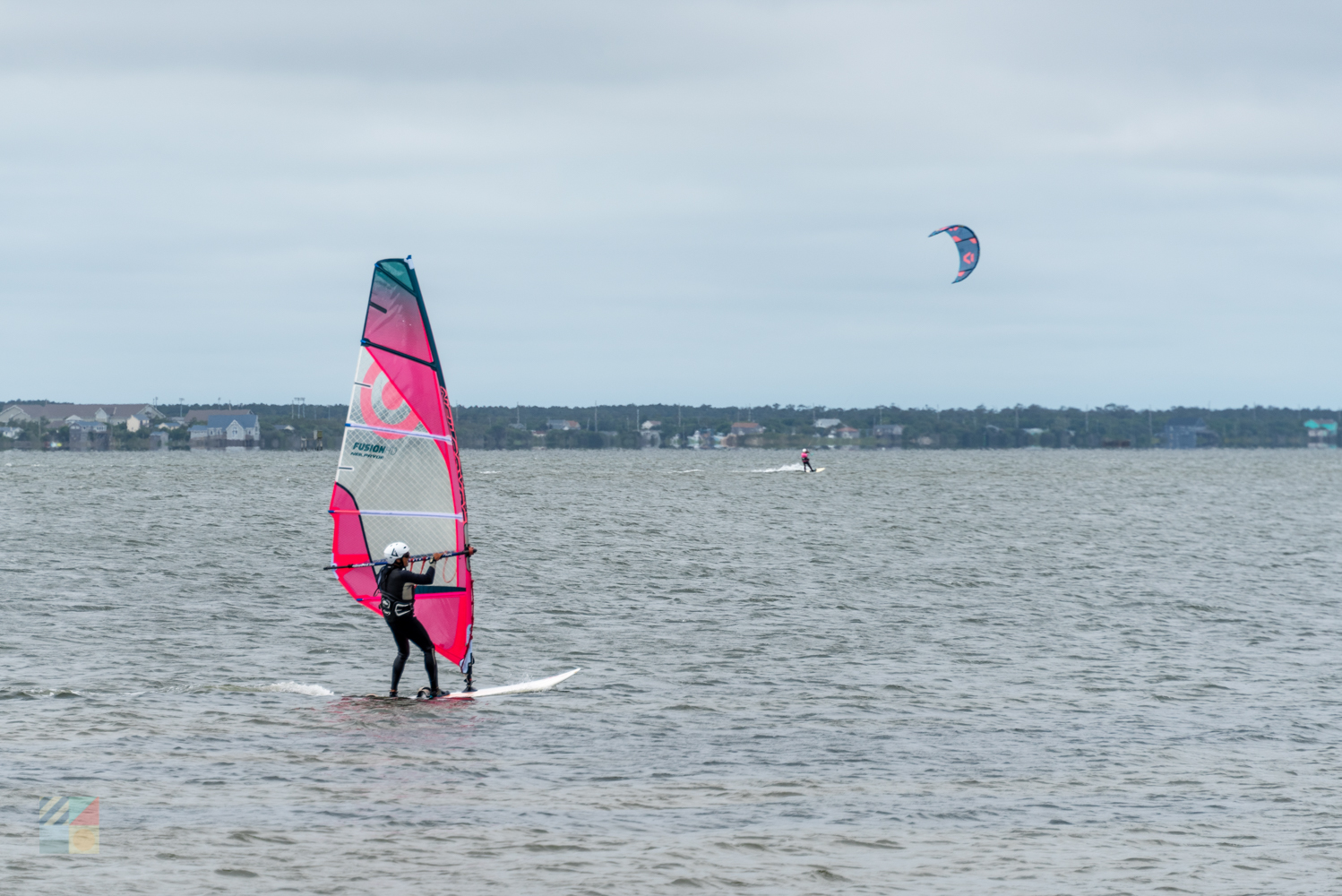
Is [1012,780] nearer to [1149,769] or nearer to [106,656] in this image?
[1149,769]

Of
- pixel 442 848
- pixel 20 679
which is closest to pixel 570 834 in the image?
pixel 442 848

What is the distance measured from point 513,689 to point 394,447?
3.46m

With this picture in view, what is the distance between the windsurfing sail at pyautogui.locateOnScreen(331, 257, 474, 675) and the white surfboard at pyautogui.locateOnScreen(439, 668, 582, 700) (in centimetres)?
152

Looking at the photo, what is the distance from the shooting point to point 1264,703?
17.2m

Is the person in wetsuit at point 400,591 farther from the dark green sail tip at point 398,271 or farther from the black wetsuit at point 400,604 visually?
→ the dark green sail tip at point 398,271

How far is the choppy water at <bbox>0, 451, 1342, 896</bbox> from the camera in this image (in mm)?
10531

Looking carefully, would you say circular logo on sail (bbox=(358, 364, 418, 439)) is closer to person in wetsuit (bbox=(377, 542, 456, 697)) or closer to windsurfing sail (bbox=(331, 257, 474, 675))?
windsurfing sail (bbox=(331, 257, 474, 675))

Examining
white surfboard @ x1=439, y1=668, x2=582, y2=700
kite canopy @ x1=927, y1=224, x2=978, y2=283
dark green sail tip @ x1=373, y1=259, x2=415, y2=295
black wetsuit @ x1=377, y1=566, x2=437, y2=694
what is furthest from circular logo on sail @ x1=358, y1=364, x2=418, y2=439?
kite canopy @ x1=927, y1=224, x2=978, y2=283

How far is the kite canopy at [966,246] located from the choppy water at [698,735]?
23.9 metres

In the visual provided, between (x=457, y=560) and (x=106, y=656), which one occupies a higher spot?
(x=457, y=560)

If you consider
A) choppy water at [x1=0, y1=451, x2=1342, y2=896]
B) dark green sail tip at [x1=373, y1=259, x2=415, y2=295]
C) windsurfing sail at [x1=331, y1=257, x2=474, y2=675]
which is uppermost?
dark green sail tip at [x1=373, y1=259, x2=415, y2=295]

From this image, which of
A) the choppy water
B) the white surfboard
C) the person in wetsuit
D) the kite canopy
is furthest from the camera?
the kite canopy

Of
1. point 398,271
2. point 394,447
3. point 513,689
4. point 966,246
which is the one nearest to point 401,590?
point 394,447

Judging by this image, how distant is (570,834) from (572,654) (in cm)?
986
